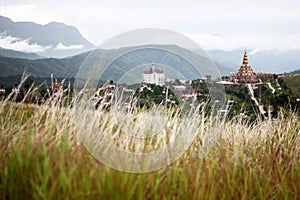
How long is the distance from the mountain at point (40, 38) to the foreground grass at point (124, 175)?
204 ft

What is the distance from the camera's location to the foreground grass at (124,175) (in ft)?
7.29

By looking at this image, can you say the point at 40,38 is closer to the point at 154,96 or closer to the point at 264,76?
the point at 264,76

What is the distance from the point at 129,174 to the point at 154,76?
1670 millimetres

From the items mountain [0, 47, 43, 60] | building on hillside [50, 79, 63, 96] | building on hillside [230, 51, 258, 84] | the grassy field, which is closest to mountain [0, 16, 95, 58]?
mountain [0, 47, 43, 60]

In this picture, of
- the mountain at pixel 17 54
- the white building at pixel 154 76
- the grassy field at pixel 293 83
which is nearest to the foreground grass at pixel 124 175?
the white building at pixel 154 76

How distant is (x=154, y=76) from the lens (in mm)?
3900

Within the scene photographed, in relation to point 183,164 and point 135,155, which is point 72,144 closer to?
point 135,155

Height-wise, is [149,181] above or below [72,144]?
below

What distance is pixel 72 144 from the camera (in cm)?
277

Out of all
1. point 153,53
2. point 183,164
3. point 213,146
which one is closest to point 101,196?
point 183,164

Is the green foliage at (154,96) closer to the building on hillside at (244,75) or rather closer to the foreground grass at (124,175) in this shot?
the foreground grass at (124,175)

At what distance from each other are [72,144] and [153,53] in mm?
1444

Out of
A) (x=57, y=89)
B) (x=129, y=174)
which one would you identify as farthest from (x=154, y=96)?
(x=129, y=174)

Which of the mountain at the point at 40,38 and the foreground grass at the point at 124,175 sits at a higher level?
the mountain at the point at 40,38
